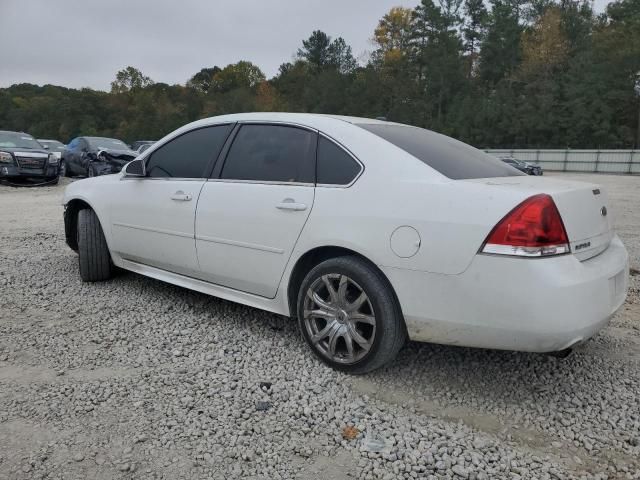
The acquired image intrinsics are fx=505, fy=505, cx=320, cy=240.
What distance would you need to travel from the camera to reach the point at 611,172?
121 feet

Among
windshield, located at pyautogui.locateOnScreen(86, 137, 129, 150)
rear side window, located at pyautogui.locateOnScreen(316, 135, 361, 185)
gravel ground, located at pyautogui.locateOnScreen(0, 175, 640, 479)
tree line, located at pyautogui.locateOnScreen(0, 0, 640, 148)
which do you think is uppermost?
tree line, located at pyautogui.locateOnScreen(0, 0, 640, 148)

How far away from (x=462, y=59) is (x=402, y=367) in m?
66.2

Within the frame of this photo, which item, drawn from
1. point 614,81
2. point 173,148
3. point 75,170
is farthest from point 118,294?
point 614,81

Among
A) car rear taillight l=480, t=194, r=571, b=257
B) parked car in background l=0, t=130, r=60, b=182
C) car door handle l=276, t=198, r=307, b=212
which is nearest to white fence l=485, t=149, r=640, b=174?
parked car in background l=0, t=130, r=60, b=182

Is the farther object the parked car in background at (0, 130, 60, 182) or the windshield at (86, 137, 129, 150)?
the windshield at (86, 137, 129, 150)

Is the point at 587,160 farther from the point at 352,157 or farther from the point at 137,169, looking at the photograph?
the point at 352,157

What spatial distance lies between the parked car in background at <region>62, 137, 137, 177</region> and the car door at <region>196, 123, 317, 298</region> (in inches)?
455

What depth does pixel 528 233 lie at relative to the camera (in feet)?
7.63

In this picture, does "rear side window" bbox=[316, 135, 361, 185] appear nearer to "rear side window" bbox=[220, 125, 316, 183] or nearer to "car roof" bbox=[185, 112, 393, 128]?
"rear side window" bbox=[220, 125, 316, 183]

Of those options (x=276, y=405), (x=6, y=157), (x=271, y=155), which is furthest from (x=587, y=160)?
(x=276, y=405)

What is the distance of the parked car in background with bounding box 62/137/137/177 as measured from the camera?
1424 cm

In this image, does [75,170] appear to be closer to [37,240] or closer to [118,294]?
[37,240]

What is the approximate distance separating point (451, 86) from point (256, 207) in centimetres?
6406

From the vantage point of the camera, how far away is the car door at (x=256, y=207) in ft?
10.0
